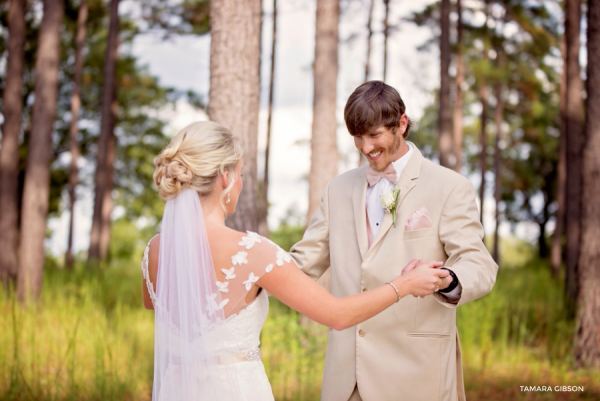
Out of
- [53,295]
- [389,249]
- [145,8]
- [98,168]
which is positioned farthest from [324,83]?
[145,8]

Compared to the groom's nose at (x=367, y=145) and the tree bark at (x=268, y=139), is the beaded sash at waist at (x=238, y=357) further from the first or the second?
the tree bark at (x=268, y=139)

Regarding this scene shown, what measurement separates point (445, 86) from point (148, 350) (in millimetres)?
10746

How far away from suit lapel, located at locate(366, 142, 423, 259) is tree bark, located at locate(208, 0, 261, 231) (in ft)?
6.75

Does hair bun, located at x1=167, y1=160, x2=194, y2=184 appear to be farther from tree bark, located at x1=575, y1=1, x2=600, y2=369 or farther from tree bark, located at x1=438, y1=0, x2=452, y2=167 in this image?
tree bark, located at x1=438, y1=0, x2=452, y2=167

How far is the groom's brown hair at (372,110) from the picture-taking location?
9.89 ft

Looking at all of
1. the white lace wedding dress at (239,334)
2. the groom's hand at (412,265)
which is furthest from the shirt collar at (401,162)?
the white lace wedding dress at (239,334)

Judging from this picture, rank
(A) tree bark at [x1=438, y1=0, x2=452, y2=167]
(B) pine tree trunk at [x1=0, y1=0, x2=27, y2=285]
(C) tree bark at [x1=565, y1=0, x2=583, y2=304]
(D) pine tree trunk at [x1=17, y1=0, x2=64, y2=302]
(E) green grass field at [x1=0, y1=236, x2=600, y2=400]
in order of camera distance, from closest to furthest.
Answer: (E) green grass field at [x1=0, y1=236, x2=600, y2=400], (D) pine tree trunk at [x1=17, y1=0, x2=64, y2=302], (B) pine tree trunk at [x1=0, y1=0, x2=27, y2=285], (C) tree bark at [x1=565, y1=0, x2=583, y2=304], (A) tree bark at [x1=438, y1=0, x2=452, y2=167]

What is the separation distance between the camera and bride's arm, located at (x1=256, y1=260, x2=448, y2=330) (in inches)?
98.3

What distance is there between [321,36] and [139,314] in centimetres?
525

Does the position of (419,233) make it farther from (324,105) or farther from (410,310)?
(324,105)

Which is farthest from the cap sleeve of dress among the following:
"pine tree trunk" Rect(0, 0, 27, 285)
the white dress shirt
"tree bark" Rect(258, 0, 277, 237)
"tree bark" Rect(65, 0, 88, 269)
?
"tree bark" Rect(65, 0, 88, 269)

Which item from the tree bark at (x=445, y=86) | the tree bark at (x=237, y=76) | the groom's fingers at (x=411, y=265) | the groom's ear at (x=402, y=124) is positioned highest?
the tree bark at (x=445, y=86)

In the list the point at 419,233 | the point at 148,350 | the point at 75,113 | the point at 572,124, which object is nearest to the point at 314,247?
the point at 419,233

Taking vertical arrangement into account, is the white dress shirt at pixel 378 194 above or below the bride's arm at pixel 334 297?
above
